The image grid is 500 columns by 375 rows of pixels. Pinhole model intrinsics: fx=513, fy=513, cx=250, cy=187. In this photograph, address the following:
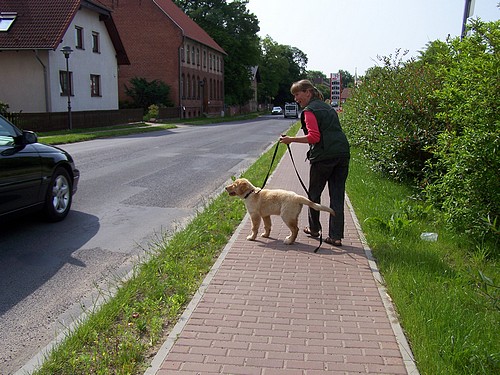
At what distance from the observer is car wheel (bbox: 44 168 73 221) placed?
745 cm

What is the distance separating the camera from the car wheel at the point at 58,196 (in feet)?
24.4

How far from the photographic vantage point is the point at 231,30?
69812 millimetres

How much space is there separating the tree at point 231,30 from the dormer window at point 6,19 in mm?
38522

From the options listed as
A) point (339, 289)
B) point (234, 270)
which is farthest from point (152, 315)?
point (339, 289)

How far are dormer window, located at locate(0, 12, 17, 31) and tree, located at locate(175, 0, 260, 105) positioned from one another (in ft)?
126

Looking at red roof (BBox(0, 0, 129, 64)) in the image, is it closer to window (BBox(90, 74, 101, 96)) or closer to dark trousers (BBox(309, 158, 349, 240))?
window (BBox(90, 74, 101, 96))

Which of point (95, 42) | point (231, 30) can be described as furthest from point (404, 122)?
point (231, 30)

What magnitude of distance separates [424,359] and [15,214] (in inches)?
209

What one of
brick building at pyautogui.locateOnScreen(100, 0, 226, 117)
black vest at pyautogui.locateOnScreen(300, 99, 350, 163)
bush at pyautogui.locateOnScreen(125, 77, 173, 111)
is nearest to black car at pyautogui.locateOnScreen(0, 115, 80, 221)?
black vest at pyautogui.locateOnScreen(300, 99, 350, 163)

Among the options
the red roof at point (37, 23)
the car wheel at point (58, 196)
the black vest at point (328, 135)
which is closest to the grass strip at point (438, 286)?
the black vest at point (328, 135)

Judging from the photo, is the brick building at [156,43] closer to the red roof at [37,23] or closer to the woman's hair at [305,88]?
the red roof at [37,23]

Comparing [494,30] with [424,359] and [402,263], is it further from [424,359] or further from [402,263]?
[424,359]

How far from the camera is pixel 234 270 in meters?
5.31

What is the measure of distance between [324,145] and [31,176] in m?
3.93
